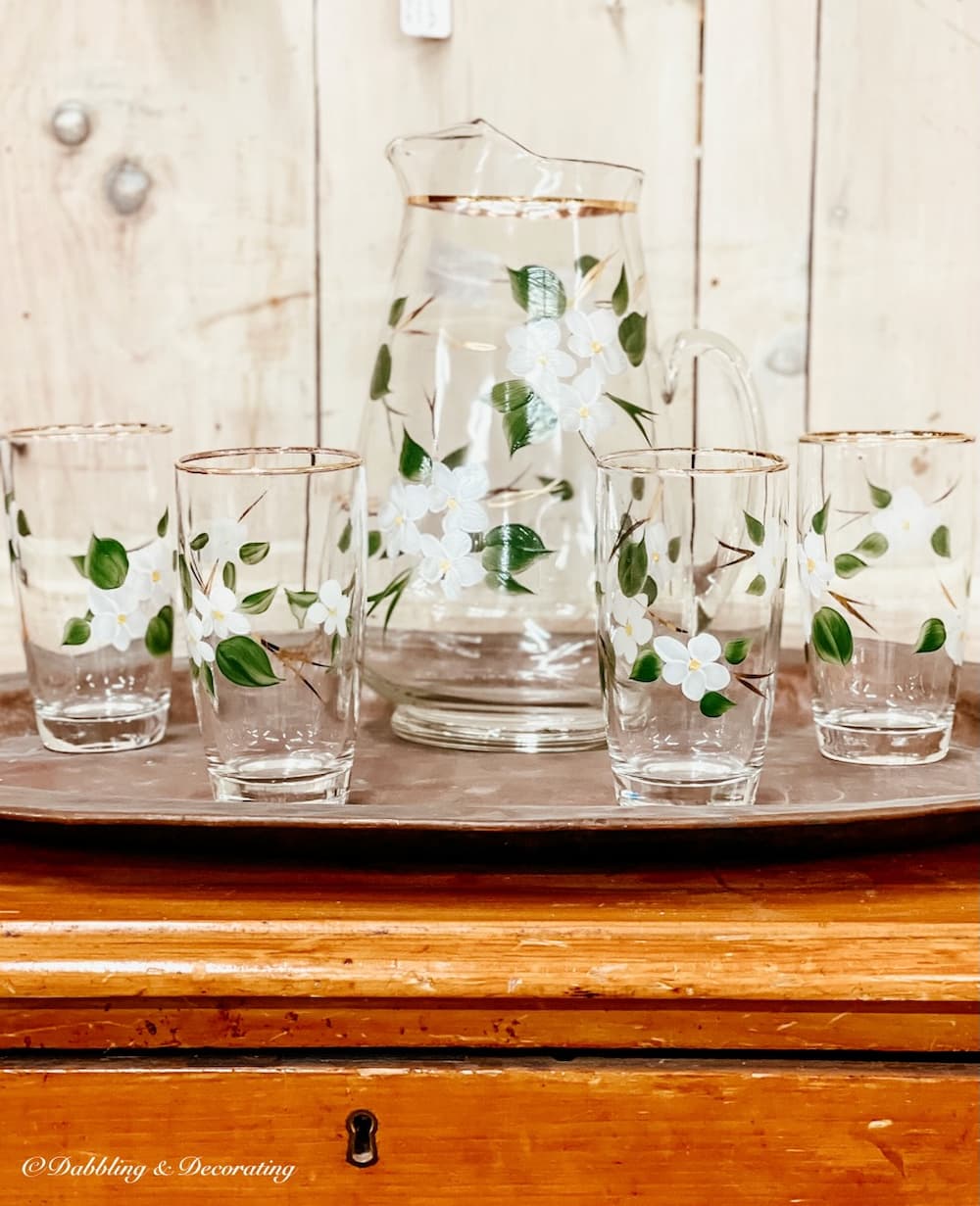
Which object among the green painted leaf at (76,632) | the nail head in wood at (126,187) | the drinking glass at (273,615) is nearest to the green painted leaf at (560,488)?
the drinking glass at (273,615)

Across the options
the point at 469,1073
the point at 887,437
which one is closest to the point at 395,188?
the point at 887,437

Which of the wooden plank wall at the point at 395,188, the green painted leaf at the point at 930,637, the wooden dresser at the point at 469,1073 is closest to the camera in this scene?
the wooden dresser at the point at 469,1073

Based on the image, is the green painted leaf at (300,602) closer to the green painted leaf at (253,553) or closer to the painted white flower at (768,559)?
the green painted leaf at (253,553)

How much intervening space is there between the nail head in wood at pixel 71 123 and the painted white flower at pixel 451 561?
0.39m

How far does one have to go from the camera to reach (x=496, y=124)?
0.84m

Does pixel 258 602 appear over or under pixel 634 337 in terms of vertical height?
under

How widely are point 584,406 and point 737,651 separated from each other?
0.15m

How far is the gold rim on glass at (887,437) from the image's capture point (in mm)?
611

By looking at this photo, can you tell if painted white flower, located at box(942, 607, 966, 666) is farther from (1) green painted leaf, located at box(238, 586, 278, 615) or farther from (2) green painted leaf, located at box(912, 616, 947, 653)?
(1) green painted leaf, located at box(238, 586, 278, 615)

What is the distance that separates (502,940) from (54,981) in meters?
0.15

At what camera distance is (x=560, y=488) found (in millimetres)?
624

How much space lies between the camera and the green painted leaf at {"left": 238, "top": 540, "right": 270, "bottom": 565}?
1.73ft

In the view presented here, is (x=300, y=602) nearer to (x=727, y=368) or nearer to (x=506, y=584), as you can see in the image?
(x=506, y=584)

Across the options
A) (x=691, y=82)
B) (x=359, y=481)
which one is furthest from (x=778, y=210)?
(x=359, y=481)
